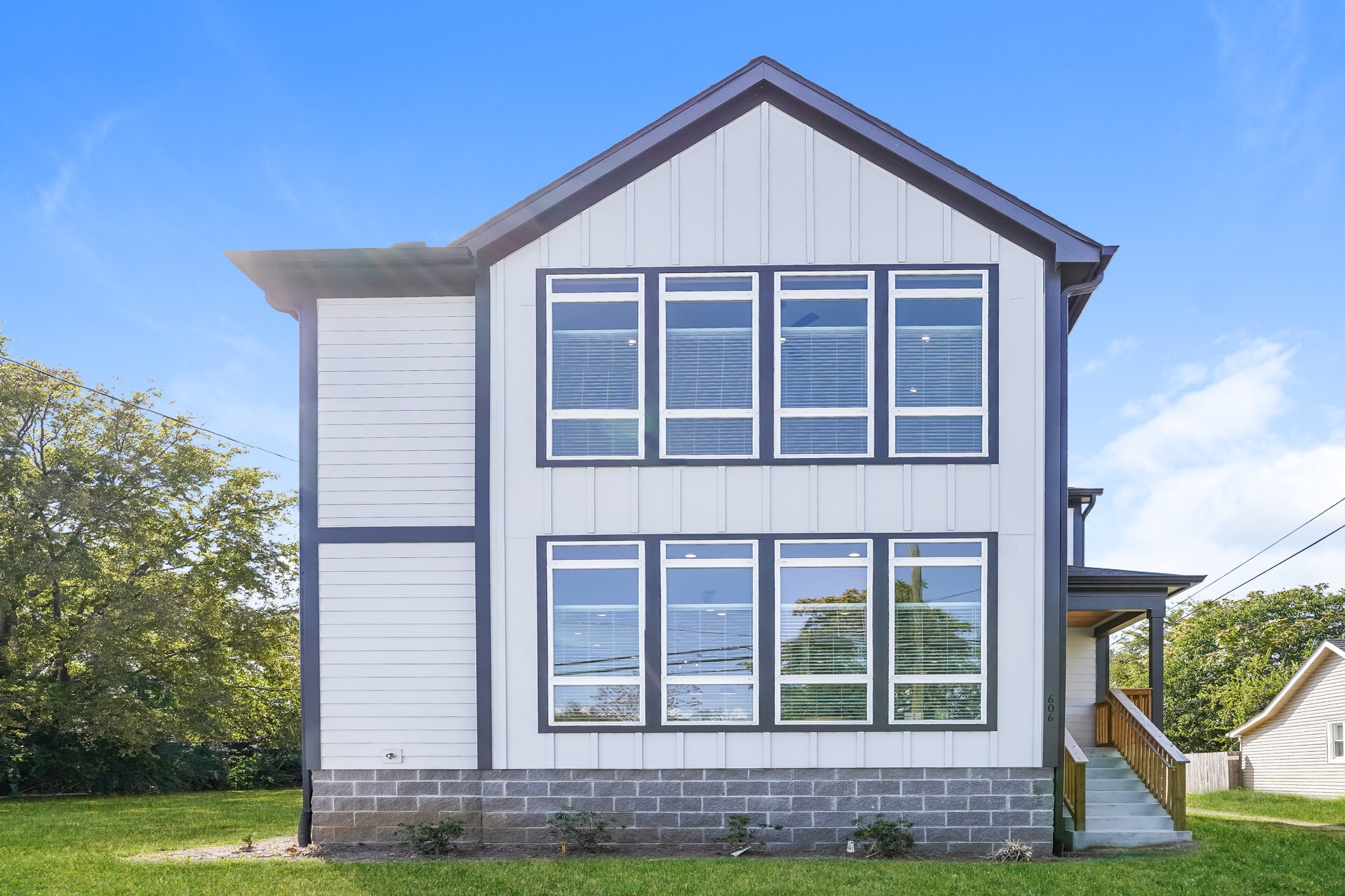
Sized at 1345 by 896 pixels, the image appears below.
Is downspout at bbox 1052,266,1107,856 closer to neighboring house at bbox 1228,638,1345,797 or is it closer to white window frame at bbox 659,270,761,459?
white window frame at bbox 659,270,761,459

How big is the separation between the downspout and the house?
57 mm

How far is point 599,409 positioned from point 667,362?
790 mm

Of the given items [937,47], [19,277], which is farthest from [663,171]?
[19,277]

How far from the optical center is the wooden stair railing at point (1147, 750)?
9391 millimetres

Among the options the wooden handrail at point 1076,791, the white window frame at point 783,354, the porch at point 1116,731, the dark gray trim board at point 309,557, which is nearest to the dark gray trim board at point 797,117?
the white window frame at point 783,354

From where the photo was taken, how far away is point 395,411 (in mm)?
9070

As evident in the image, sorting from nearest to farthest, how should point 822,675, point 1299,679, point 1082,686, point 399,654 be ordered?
point 822,675 → point 399,654 → point 1082,686 → point 1299,679

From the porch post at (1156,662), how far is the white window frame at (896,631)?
2980 mm

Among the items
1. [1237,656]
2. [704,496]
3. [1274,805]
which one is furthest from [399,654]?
[1237,656]

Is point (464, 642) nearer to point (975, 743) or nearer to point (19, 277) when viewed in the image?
point (975, 743)

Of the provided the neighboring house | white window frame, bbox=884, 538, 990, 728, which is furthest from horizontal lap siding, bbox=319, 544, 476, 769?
the neighboring house

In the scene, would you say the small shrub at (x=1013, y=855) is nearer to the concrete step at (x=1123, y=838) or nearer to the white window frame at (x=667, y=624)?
the concrete step at (x=1123, y=838)

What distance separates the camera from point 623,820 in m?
8.59

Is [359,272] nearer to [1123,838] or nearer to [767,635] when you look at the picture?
[767,635]
